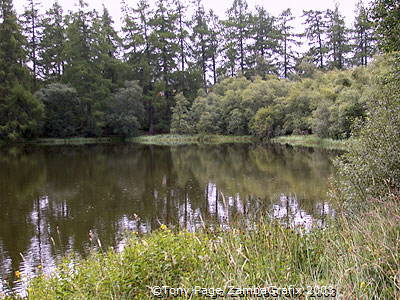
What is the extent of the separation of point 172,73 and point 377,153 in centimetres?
4073

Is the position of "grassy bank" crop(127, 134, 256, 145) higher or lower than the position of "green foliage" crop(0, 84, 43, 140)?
lower

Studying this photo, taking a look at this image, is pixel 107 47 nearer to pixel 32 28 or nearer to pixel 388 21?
pixel 32 28

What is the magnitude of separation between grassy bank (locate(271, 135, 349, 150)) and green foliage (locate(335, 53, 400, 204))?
742 inches

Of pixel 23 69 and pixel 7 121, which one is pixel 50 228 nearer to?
pixel 7 121

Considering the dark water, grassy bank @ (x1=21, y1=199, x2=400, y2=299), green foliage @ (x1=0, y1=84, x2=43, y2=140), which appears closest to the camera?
grassy bank @ (x1=21, y1=199, x2=400, y2=299)

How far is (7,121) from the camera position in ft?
112

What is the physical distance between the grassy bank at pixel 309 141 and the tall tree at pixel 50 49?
2613cm

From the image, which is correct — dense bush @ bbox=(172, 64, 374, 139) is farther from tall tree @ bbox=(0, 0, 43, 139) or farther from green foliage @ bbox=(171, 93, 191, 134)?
tall tree @ bbox=(0, 0, 43, 139)

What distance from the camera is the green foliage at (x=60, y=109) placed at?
1465 inches

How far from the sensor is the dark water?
709 centimetres

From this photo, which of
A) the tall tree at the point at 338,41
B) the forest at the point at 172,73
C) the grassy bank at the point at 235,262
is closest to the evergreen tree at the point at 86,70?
the forest at the point at 172,73

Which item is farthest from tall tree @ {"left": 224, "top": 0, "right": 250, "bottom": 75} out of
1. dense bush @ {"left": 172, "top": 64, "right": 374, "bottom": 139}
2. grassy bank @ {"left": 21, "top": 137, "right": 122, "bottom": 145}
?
grassy bank @ {"left": 21, "top": 137, "right": 122, "bottom": 145}

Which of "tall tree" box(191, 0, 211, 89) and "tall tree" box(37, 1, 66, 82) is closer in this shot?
"tall tree" box(37, 1, 66, 82)

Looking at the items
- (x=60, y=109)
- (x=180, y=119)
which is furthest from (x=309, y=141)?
(x=60, y=109)
